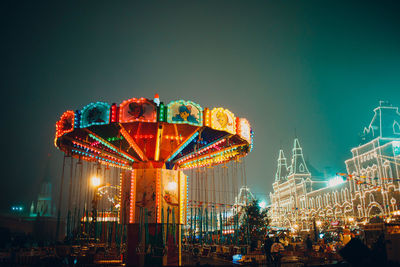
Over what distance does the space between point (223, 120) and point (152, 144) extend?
4402 millimetres

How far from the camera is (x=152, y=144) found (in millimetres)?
17031

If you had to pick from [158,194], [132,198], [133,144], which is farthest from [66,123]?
[158,194]

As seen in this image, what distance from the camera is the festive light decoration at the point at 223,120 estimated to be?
48.3ft

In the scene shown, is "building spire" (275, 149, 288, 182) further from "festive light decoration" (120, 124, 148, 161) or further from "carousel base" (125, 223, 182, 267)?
"festive light decoration" (120, 124, 148, 161)

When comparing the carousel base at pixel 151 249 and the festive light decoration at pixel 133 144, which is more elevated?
the festive light decoration at pixel 133 144

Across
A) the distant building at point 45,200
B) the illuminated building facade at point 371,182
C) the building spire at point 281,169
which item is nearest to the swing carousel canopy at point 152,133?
the illuminated building facade at point 371,182

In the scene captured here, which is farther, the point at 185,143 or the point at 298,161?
the point at 298,161

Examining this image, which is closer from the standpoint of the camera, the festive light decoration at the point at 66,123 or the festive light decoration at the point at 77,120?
the festive light decoration at the point at 77,120

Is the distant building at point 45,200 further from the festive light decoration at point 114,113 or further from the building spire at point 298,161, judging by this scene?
the festive light decoration at point 114,113

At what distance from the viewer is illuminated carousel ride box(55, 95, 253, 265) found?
1395 centimetres

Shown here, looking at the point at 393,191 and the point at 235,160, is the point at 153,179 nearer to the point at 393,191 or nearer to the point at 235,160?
the point at 235,160

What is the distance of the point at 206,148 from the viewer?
60.3 ft

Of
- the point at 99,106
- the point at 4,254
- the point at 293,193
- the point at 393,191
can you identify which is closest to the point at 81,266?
the point at 4,254

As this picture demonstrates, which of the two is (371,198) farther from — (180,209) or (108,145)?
(108,145)
